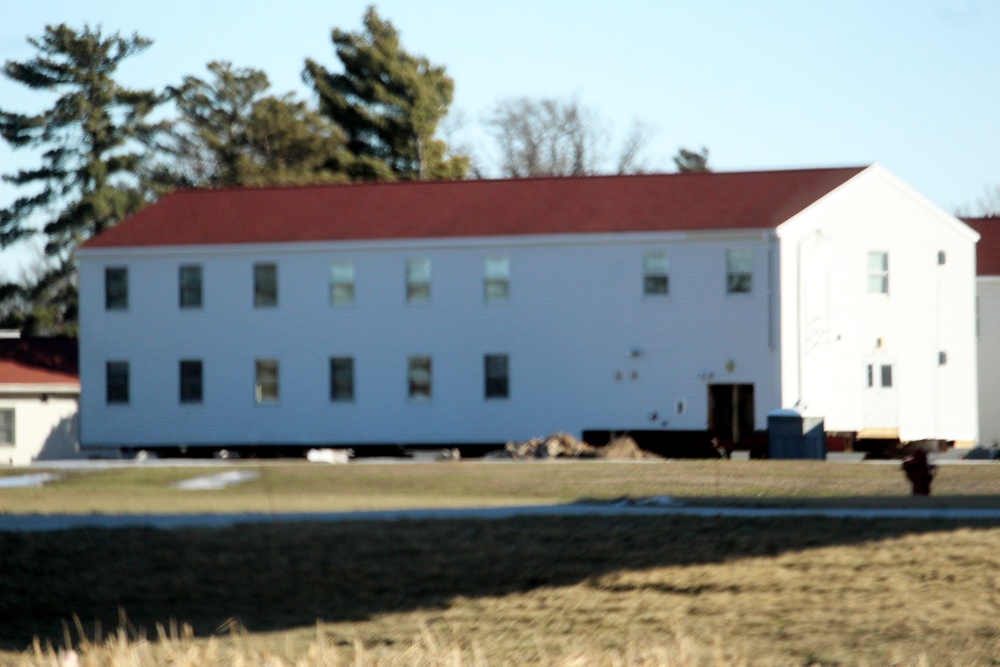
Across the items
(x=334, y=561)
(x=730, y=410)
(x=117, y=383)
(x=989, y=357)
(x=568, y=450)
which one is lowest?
(x=334, y=561)

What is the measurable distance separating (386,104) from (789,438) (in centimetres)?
3570

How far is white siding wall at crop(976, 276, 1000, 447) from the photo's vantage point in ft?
146

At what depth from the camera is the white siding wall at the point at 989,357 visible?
44594 mm

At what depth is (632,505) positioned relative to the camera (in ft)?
68.2

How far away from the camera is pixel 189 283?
136 feet

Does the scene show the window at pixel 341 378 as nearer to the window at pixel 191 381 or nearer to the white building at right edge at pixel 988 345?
the window at pixel 191 381

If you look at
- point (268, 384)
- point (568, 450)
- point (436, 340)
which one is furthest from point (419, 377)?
point (568, 450)

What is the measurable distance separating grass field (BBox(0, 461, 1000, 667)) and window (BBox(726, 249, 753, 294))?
56.0 feet

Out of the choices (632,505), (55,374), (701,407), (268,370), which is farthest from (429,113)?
(632,505)

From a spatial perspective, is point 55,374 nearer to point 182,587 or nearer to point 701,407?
point 701,407

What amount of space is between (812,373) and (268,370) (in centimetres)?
1446

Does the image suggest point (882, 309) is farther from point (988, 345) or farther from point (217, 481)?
point (217, 481)

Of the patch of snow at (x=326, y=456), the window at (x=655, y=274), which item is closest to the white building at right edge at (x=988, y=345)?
the window at (x=655, y=274)

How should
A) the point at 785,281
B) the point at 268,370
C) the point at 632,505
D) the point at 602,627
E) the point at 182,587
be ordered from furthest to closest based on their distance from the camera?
the point at 268,370 < the point at 785,281 < the point at 632,505 < the point at 182,587 < the point at 602,627
